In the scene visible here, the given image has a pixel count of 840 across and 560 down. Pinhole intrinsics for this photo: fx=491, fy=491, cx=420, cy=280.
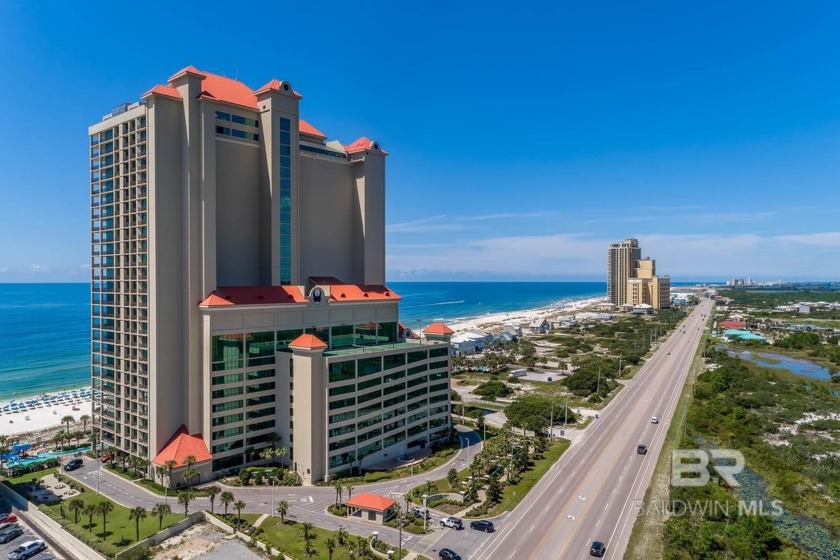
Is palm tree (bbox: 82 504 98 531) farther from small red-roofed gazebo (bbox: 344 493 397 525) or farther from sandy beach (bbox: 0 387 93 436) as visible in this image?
sandy beach (bbox: 0 387 93 436)

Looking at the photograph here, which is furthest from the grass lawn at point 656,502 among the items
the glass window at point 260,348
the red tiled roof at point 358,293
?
the glass window at point 260,348

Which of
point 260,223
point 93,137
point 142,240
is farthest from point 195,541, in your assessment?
point 93,137

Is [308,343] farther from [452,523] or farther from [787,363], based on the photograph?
[787,363]

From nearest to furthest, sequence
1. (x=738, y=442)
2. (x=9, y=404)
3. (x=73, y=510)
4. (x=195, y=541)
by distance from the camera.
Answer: (x=195, y=541) → (x=73, y=510) → (x=738, y=442) → (x=9, y=404)

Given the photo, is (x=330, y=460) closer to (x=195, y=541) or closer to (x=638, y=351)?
(x=195, y=541)

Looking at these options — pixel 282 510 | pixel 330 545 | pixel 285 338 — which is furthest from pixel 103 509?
pixel 285 338

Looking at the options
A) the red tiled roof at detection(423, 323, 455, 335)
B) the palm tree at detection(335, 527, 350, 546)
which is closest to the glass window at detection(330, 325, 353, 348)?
the red tiled roof at detection(423, 323, 455, 335)
